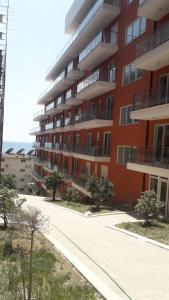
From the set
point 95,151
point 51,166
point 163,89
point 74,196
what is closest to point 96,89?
point 95,151

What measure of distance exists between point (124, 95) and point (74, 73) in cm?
1729

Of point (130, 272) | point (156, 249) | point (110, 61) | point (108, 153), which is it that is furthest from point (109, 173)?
point (130, 272)

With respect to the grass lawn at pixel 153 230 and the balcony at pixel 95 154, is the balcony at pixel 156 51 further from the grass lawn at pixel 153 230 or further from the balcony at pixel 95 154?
the balcony at pixel 95 154

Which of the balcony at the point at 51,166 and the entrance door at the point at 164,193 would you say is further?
the balcony at the point at 51,166

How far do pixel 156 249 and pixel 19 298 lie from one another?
6.19 m

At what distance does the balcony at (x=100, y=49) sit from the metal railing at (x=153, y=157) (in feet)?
33.9

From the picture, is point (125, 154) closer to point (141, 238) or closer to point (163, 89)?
point (163, 89)

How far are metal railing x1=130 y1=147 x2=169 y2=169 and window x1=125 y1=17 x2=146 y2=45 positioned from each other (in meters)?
8.51

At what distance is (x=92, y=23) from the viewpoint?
34531 millimetres

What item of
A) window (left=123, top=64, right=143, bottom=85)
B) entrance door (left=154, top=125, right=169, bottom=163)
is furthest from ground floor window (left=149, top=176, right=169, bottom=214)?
window (left=123, top=64, right=143, bottom=85)

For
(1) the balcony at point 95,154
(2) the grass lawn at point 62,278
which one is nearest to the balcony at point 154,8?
(1) the balcony at point 95,154

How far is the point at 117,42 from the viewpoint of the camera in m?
31.3

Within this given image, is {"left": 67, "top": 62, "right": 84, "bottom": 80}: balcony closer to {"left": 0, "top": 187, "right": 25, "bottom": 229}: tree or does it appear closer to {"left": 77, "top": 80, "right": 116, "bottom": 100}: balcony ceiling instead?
{"left": 77, "top": 80, "right": 116, "bottom": 100}: balcony ceiling

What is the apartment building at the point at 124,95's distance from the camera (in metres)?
22.1
